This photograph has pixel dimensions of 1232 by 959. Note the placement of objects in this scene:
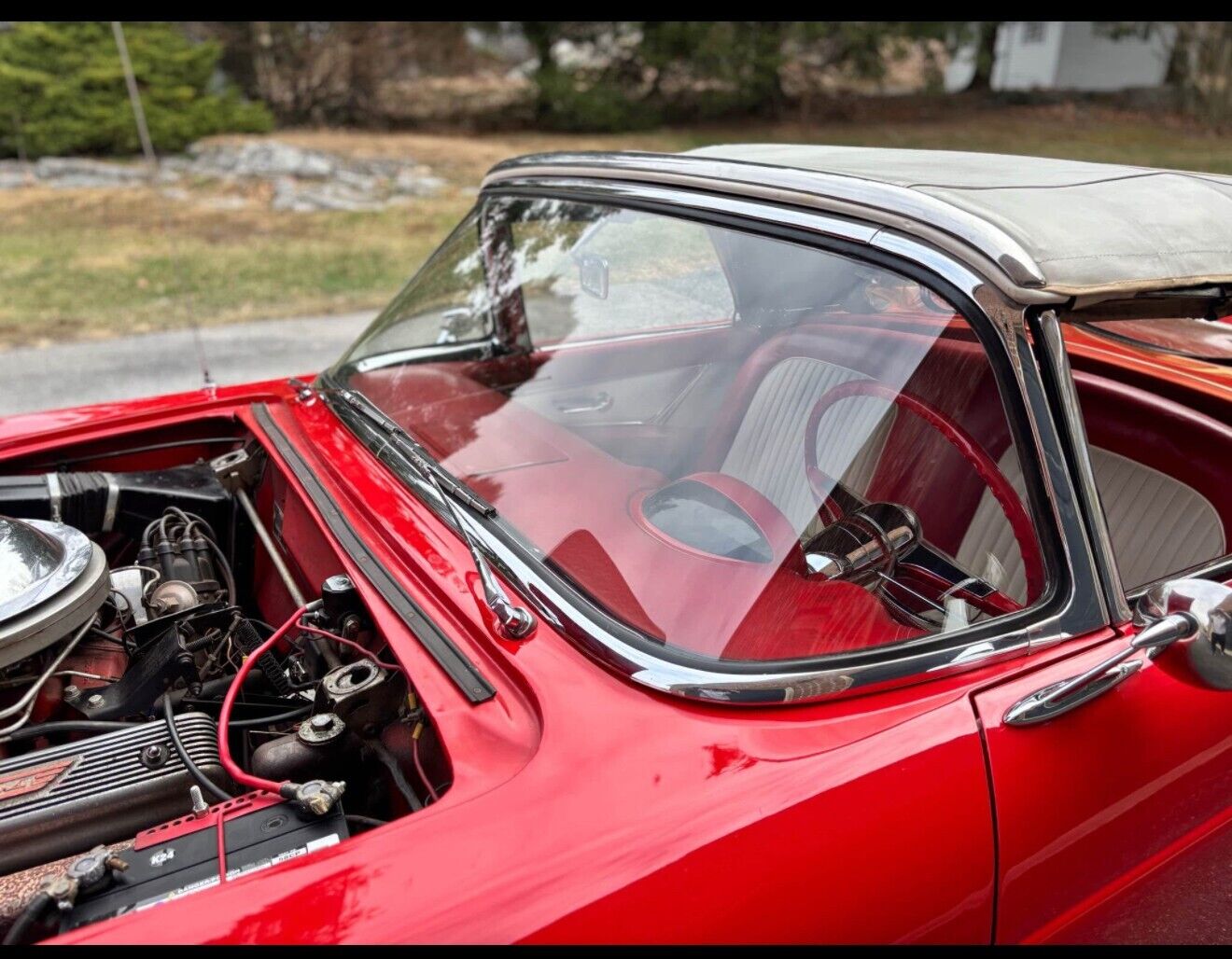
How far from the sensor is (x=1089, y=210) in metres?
1.68

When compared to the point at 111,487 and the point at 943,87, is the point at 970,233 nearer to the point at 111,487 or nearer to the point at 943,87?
the point at 111,487

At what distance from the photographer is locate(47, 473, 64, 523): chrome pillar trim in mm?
2172

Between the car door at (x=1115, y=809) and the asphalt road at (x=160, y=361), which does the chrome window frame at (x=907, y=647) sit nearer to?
the car door at (x=1115, y=809)

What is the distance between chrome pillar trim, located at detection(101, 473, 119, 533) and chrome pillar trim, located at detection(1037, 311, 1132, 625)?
6.53 feet

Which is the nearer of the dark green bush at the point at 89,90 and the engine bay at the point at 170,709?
the engine bay at the point at 170,709

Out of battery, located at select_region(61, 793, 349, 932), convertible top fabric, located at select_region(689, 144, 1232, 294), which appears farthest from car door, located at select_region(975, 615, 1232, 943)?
battery, located at select_region(61, 793, 349, 932)

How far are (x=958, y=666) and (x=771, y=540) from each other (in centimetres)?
35

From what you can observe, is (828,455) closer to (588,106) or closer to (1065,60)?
(588,106)

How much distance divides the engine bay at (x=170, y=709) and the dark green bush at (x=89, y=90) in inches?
615

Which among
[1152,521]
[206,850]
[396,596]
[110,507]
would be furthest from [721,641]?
[110,507]

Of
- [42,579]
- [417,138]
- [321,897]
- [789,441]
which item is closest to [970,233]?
[789,441]

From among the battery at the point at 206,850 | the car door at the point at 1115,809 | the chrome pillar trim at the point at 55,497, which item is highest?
the chrome pillar trim at the point at 55,497

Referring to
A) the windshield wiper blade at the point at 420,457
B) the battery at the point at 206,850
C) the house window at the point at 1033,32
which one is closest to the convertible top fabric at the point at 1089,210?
the windshield wiper blade at the point at 420,457

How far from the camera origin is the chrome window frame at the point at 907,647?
Answer: 4.76 feet
